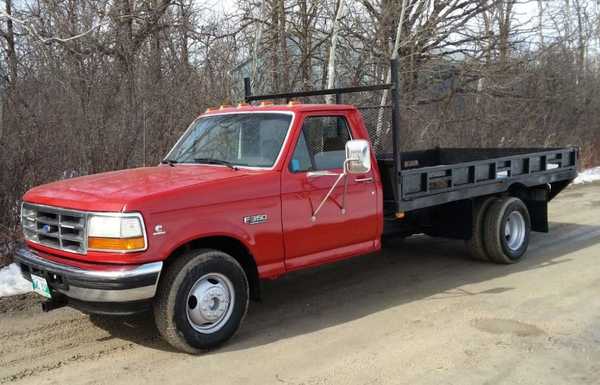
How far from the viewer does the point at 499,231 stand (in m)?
7.40

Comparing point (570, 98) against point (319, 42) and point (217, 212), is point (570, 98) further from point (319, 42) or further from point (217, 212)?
point (217, 212)

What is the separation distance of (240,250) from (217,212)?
526 millimetres

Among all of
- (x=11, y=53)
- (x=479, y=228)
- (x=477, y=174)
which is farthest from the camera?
(x=11, y=53)

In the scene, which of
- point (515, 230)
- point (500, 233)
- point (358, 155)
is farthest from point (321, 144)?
point (515, 230)

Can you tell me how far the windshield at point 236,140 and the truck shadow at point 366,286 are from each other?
1501 millimetres

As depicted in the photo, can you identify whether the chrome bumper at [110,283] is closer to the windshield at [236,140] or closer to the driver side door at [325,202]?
the driver side door at [325,202]

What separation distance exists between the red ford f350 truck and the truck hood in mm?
13

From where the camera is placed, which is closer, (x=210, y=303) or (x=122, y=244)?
(x=122, y=244)

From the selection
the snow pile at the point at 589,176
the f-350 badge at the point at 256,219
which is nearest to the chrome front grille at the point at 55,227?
the f-350 badge at the point at 256,219

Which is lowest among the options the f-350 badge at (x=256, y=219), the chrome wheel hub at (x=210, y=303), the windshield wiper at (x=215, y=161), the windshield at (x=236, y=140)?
the chrome wheel hub at (x=210, y=303)

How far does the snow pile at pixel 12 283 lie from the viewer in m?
6.37

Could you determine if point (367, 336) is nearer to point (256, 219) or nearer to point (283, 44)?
point (256, 219)

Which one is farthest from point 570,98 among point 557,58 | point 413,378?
point 413,378

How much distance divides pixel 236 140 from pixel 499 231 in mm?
3651
